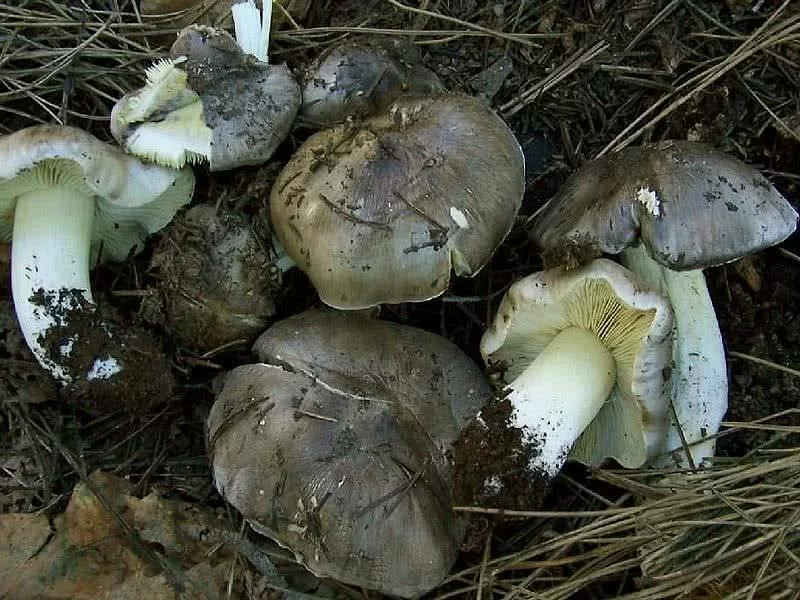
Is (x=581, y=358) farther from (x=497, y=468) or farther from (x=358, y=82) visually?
(x=358, y=82)

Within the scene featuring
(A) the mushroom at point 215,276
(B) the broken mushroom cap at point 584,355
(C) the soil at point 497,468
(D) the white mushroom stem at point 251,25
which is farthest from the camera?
(D) the white mushroom stem at point 251,25

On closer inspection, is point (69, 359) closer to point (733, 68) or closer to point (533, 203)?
point (533, 203)

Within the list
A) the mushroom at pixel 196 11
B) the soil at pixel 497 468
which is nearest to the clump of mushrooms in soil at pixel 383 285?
the soil at pixel 497 468

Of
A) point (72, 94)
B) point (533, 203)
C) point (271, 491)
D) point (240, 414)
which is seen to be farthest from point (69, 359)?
point (533, 203)

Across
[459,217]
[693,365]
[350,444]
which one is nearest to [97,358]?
[350,444]

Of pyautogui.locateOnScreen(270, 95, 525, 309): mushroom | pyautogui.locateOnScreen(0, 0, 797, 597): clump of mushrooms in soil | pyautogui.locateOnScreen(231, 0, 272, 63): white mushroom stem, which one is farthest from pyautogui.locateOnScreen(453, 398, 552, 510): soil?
pyautogui.locateOnScreen(231, 0, 272, 63): white mushroom stem

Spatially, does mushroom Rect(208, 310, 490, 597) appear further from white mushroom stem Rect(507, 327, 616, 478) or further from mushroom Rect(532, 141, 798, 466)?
mushroom Rect(532, 141, 798, 466)

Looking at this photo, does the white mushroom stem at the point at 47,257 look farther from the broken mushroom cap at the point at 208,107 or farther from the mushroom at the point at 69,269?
the broken mushroom cap at the point at 208,107
